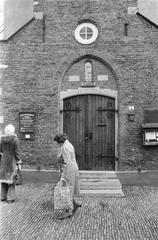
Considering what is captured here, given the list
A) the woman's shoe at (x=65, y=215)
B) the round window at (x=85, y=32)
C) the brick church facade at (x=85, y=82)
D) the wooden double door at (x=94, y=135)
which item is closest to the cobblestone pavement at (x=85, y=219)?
the woman's shoe at (x=65, y=215)

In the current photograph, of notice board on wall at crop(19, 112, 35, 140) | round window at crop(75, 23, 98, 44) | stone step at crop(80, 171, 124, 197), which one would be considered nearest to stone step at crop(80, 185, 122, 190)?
stone step at crop(80, 171, 124, 197)

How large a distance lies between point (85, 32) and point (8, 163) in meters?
4.97

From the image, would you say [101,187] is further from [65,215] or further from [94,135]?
[65,215]

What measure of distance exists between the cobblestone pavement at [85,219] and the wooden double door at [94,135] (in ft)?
5.89

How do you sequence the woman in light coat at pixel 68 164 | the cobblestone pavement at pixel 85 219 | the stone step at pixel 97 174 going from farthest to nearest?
the stone step at pixel 97 174
the woman in light coat at pixel 68 164
the cobblestone pavement at pixel 85 219

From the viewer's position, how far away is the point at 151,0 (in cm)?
1430

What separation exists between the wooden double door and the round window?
1872 millimetres

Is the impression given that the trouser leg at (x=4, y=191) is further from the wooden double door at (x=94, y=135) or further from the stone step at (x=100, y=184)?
the wooden double door at (x=94, y=135)

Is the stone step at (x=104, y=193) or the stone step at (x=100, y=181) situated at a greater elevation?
the stone step at (x=100, y=181)

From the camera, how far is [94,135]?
412 inches

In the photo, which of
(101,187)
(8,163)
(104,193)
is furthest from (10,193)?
(101,187)

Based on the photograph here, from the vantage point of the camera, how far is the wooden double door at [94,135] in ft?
34.3

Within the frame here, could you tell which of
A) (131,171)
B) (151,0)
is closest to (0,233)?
(131,171)

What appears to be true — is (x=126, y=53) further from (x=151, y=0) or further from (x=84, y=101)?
(x=151, y=0)
